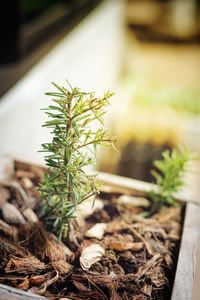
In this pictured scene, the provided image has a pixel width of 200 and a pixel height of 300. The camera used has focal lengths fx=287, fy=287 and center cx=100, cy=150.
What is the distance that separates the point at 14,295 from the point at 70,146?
33cm

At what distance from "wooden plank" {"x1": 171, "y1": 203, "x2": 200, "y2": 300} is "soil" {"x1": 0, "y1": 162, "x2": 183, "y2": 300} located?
2 cm

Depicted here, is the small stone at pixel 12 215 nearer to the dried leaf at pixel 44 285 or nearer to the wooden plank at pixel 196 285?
the dried leaf at pixel 44 285

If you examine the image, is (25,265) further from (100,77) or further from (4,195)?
(100,77)

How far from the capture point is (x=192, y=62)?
4098 millimetres

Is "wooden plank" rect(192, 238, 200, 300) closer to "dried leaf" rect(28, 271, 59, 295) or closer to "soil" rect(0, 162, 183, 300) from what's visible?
"soil" rect(0, 162, 183, 300)

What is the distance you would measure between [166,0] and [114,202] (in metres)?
5.40

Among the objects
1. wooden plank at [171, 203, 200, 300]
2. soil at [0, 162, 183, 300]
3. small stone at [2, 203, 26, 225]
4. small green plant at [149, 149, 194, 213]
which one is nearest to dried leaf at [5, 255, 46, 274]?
soil at [0, 162, 183, 300]

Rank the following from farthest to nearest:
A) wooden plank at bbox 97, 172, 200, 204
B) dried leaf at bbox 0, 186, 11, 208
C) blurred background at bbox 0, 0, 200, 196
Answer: blurred background at bbox 0, 0, 200, 196
wooden plank at bbox 97, 172, 200, 204
dried leaf at bbox 0, 186, 11, 208

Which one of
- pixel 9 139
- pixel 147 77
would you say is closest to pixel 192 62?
pixel 147 77

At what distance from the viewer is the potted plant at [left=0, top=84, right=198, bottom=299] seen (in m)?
0.63

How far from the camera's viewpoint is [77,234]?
76cm

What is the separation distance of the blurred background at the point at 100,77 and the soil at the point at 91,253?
0.26 metres

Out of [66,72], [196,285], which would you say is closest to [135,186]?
[196,285]

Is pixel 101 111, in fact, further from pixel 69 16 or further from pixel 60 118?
pixel 69 16
